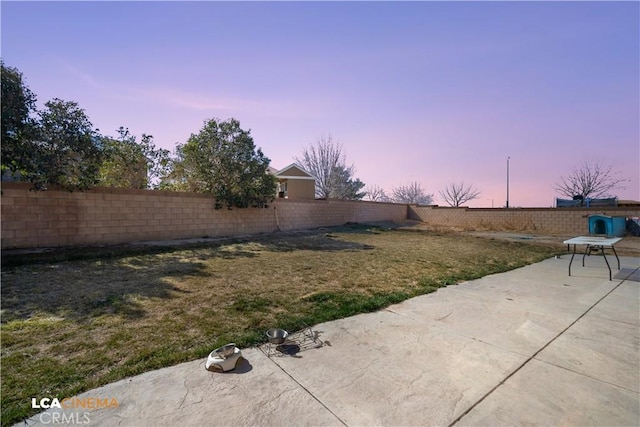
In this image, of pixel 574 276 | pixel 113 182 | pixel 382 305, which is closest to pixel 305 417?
pixel 382 305

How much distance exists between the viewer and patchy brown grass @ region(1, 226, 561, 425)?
2.43 m

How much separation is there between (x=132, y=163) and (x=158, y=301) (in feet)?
28.9

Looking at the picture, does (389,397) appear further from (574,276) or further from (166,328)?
(574,276)

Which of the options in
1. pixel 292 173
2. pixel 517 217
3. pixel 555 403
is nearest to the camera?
pixel 555 403

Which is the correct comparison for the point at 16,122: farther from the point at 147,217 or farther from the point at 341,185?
the point at 341,185

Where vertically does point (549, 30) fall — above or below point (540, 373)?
above

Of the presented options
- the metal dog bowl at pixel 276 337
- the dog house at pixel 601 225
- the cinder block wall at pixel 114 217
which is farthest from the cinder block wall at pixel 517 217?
the metal dog bowl at pixel 276 337

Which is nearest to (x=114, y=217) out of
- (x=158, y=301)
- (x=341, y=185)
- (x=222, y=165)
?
Result: (x=222, y=165)

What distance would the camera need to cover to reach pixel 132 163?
1081 cm

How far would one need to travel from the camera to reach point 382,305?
402 centimetres

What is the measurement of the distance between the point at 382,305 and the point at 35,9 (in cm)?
779

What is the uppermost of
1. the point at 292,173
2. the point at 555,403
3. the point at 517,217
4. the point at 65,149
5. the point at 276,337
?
the point at 292,173

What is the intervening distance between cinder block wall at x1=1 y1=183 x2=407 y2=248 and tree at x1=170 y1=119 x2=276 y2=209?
73 centimetres

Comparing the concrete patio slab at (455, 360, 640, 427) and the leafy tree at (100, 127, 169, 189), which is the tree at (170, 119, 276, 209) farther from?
the concrete patio slab at (455, 360, 640, 427)
